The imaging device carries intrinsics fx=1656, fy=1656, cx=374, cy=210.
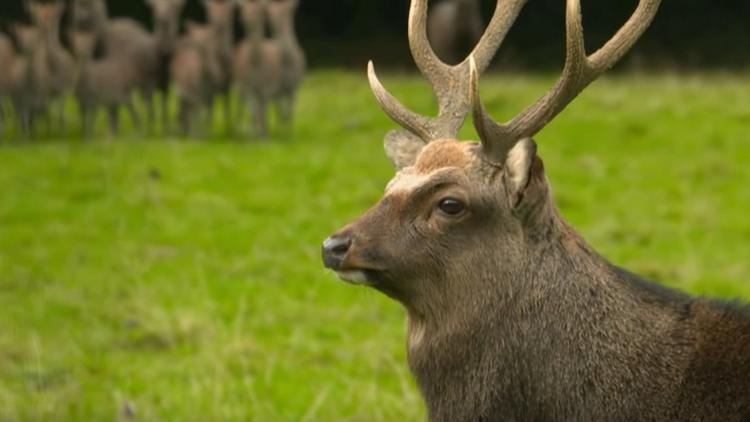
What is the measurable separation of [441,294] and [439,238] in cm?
15

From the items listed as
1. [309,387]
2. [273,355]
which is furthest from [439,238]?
[273,355]

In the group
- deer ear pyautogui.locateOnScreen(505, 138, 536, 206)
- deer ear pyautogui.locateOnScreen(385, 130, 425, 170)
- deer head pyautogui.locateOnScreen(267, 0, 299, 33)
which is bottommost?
deer head pyautogui.locateOnScreen(267, 0, 299, 33)

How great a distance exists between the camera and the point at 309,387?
28.0 ft

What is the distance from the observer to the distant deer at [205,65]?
16406 millimetres

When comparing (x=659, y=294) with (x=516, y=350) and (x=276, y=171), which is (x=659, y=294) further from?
(x=276, y=171)

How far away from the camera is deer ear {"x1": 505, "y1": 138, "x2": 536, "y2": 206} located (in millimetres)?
4508

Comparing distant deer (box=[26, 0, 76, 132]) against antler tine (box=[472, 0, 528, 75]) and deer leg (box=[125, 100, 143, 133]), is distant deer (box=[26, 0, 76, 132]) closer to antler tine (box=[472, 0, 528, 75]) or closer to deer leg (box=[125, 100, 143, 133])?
deer leg (box=[125, 100, 143, 133])

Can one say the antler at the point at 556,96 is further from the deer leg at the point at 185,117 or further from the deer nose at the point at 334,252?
the deer leg at the point at 185,117

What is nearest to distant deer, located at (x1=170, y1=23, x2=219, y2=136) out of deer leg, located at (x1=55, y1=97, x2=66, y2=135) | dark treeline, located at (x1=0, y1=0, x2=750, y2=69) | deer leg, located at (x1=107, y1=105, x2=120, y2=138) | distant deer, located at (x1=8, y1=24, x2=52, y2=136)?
deer leg, located at (x1=107, y1=105, x2=120, y2=138)

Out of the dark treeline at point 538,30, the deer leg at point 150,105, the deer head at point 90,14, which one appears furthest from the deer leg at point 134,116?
the dark treeline at point 538,30

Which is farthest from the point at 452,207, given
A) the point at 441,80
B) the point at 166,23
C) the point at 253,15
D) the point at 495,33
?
the point at 166,23

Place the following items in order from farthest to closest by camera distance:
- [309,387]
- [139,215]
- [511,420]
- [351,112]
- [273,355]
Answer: [351,112] < [139,215] < [273,355] < [309,387] < [511,420]

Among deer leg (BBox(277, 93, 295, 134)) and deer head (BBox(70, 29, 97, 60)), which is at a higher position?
deer head (BBox(70, 29, 97, 60))

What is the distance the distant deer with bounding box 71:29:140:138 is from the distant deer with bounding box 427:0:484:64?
11.4ft
